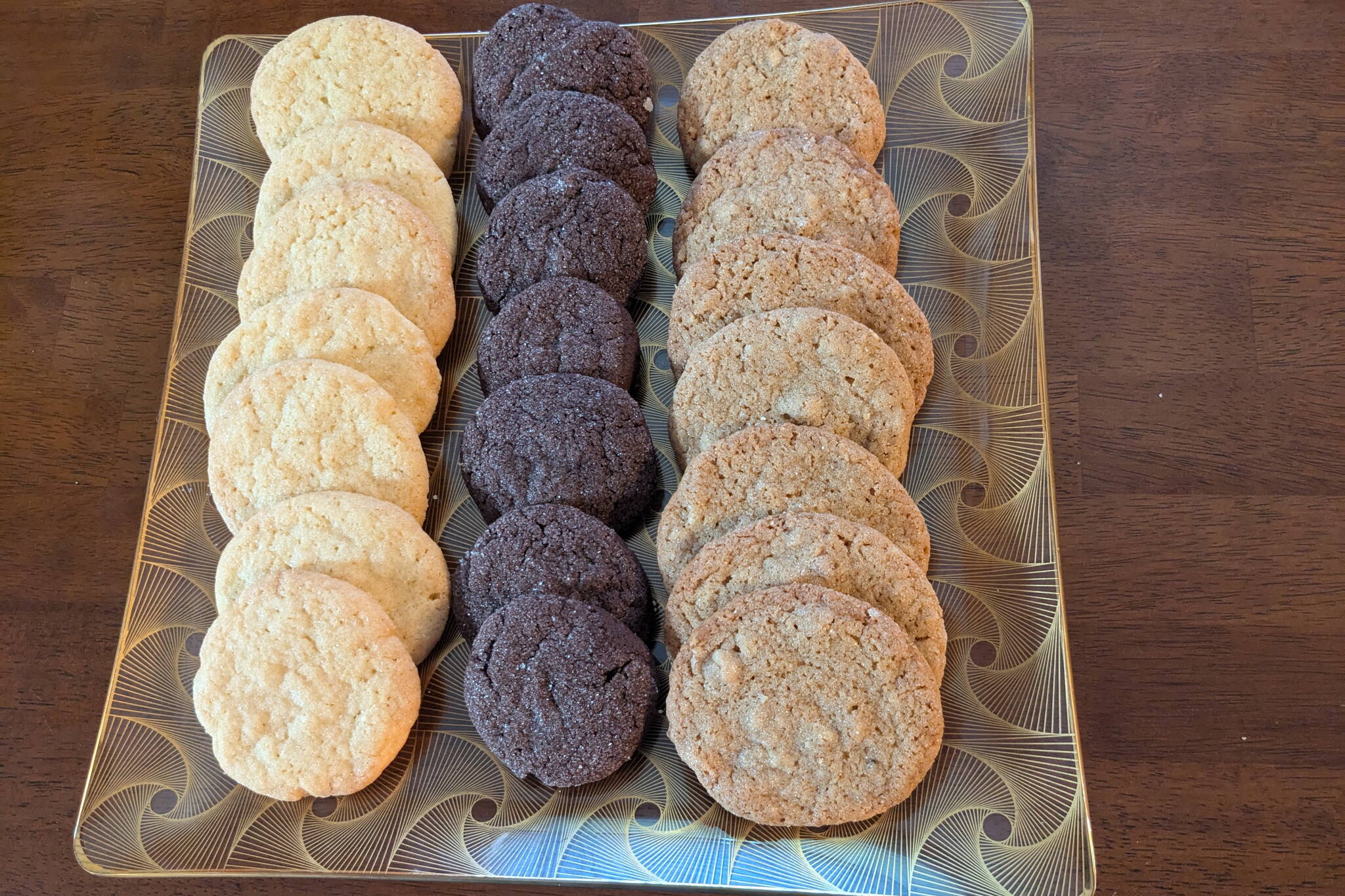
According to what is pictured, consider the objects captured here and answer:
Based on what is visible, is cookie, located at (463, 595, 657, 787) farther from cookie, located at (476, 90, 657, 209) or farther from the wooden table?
cookie, located at (476, 90, 657, 209)

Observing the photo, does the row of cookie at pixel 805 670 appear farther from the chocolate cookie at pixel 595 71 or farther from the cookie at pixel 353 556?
Result: the chocolate cookie at pixel 595 71

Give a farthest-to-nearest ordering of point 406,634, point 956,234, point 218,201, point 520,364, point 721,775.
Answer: point 218,201
point 956,234
point 520,364
point 406,634
point 721,775

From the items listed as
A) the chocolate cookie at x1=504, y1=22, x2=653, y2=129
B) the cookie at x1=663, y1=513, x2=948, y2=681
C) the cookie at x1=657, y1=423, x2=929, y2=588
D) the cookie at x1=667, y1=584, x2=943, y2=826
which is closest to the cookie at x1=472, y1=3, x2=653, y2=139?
the chocolate cookie at x1=504, y1=22, x2=653, y2=129

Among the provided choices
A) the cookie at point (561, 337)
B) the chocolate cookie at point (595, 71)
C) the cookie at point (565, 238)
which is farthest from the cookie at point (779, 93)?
the cookie at point (561, 337)

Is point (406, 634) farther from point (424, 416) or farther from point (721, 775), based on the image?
point (721, 775)

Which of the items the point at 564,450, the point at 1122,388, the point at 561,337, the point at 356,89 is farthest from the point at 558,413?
the point at 1122,388

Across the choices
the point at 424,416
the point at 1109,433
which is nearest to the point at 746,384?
the point at 424,416
